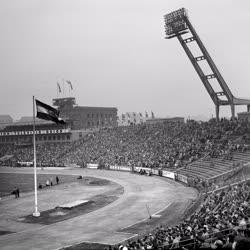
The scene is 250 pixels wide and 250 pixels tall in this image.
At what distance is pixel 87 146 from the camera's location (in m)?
99.4

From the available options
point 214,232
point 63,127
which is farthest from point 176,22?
point 214,232

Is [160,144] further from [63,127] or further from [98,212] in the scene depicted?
[63,127]

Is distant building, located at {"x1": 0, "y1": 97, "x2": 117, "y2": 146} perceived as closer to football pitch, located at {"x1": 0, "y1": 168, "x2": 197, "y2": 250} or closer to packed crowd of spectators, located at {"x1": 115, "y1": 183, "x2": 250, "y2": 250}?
football pitch, located at {"x1": 0, "y1": 168, "x2": 197, "y2": 250}

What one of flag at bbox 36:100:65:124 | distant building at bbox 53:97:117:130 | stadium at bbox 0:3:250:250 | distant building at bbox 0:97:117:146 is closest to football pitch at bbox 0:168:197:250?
stadium at bbox 0:3:250:250

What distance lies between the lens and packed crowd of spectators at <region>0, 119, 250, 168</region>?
66.6 meters

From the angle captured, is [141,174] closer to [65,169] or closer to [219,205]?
[65,169]

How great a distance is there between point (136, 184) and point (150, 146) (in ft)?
70.5

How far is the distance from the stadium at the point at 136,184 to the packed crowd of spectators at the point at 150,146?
0.24 m

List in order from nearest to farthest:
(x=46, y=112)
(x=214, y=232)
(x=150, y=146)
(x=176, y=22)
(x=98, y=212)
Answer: (x=214, y=232), (x=46, y=112), (x=98, y=212), (x=176, y=22), (x=150, y=146)

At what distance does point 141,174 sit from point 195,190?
19741 millimetres

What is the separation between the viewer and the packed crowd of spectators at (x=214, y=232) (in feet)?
53.9

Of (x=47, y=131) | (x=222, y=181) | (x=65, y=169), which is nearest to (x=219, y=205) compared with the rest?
(x=222, y=181)

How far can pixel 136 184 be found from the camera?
59438 mm

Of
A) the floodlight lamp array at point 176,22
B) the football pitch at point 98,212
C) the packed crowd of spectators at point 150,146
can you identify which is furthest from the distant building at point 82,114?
the football pitch at point 98,212
